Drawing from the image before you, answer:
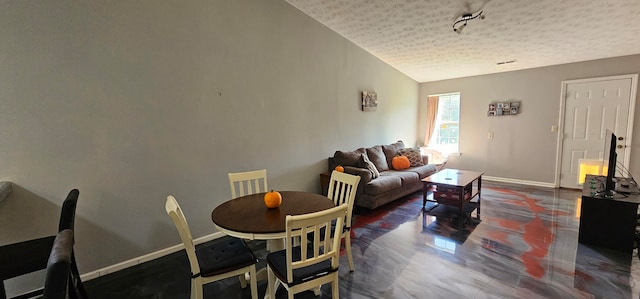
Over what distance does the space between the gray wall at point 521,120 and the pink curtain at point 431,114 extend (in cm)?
38

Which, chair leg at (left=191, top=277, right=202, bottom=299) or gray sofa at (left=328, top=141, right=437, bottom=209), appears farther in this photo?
gray sofa at (left=328, top=141, right=437, bottom=209)

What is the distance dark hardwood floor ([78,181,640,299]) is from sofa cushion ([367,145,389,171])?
1355 millimetres

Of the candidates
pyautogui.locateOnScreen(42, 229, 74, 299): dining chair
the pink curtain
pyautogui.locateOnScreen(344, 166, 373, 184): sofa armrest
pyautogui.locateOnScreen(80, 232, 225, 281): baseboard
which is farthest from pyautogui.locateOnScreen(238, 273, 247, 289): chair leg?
the pink curtain

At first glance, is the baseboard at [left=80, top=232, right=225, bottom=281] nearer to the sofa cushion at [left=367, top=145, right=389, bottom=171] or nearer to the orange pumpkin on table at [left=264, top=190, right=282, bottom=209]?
the orange pumpkin on table at [left=264, top=190, right=282, bottom=209]

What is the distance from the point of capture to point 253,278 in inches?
69.8

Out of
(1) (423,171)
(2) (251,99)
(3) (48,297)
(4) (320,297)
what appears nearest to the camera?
(3) (48,297)

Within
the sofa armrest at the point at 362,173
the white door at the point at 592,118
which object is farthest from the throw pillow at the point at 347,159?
the white door at the point at 592,118

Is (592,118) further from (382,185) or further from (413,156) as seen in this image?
(382,185)

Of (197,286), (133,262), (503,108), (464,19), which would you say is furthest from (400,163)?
(133,262)

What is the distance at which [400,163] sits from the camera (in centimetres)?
491

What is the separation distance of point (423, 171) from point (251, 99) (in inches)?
132

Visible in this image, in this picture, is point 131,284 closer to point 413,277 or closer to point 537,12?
point 413,277

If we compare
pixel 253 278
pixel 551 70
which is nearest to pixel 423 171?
pixel 551 70

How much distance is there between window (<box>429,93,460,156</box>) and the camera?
626cm
